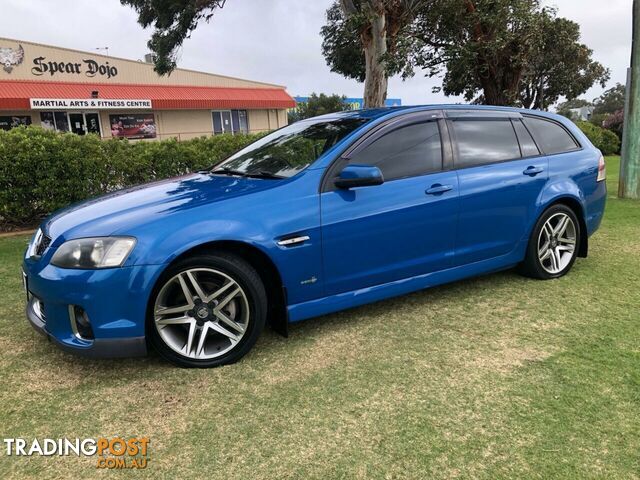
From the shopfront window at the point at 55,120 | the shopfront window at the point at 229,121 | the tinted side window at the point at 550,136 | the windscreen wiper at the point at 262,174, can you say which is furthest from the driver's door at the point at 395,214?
the shopfront window at the point at 229,121

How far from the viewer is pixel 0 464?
7.50ft

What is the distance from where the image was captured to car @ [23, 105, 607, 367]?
113 inches

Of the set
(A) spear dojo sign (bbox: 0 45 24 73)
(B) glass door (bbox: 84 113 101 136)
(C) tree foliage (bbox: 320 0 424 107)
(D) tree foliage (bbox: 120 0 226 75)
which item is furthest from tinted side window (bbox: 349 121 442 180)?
(A) spear dojo sign (bbox: 0 45 24 73)

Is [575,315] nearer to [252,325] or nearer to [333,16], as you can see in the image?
[252,325]

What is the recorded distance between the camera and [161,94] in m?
30.3

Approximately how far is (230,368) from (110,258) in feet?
3.18

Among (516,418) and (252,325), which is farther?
(252,325)

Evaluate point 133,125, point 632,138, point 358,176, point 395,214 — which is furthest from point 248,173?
point 133,125

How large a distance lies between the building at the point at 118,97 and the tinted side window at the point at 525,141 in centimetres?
2102

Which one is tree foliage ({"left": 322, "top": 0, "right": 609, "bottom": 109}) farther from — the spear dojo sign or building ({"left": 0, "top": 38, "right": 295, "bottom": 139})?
the spear dojo sign

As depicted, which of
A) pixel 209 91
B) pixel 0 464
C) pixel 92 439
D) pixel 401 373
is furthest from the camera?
pixel 209 91

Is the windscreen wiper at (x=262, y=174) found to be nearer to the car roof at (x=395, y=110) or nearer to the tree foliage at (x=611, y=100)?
the car roof at (x=395, y=110)

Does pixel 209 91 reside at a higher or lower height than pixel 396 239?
higher

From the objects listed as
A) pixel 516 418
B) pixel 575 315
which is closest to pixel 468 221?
pixel 575 315
